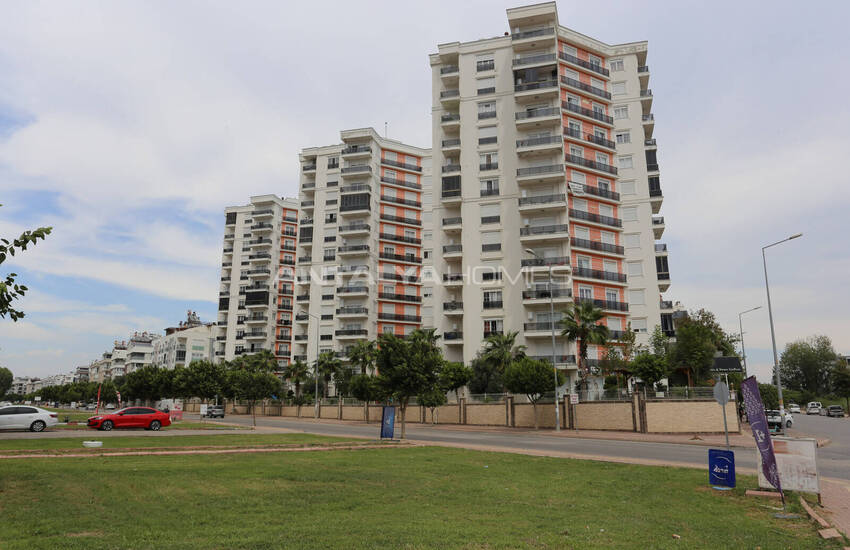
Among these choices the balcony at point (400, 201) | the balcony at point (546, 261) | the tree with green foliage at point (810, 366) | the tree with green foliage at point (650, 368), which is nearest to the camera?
the tree with green foliage at point (650, 368)

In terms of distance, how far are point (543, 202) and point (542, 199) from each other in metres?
0.42

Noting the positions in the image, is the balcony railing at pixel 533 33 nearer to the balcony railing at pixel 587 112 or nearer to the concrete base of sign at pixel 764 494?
the balcony railing at pixel 587 112

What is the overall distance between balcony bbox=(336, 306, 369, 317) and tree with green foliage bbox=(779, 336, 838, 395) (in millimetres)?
89943

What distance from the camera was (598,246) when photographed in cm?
6016

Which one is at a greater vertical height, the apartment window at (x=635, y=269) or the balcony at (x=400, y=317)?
the apartment window at (x=635, y=269)

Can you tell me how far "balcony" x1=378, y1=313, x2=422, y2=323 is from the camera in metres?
80.6

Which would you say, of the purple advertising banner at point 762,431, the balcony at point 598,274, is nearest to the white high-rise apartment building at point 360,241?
the balcony at point 598,274

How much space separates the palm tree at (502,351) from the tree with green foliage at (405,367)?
77.5 ft

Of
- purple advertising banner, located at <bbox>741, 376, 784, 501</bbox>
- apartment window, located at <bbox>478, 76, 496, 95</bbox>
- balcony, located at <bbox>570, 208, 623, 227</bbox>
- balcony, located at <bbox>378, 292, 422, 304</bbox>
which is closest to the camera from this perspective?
A: purple advertising banner, located at <bbox>741, 376, 784, 501</bbox>

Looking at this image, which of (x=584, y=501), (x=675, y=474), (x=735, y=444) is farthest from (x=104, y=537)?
(x=735, y=444)

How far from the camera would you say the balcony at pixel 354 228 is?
81250 mm

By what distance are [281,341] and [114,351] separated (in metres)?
120

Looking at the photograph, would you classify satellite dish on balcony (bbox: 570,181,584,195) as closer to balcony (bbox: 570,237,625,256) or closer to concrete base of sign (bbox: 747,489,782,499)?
balcony (bbox: 570,237,625,256)

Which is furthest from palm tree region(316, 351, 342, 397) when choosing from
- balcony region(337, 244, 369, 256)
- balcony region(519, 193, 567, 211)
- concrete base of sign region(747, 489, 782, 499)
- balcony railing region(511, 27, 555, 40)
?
concrete base of sign region(747, 489, 782, 499)
